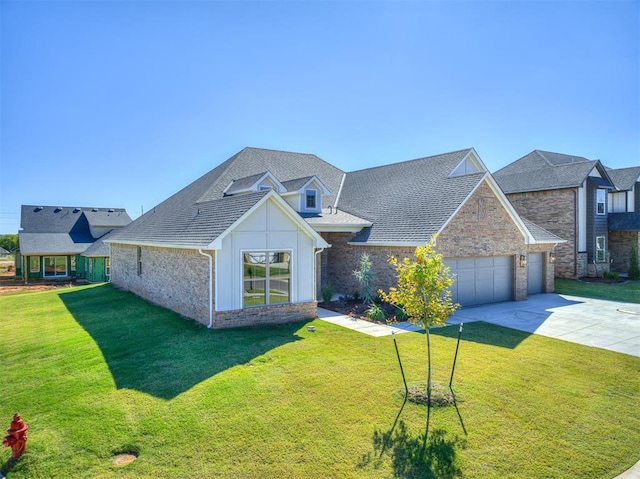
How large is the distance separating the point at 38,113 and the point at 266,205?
14046mm

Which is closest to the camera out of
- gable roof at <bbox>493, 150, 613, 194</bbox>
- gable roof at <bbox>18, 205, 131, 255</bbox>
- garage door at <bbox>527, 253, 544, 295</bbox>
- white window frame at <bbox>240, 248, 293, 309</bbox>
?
white window frame at <bbox>240, 248, 293, 309</bbox>

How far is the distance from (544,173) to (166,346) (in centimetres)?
2900

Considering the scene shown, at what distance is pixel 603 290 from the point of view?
70.9ft

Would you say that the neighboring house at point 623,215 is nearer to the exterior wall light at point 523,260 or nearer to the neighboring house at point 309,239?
the neighboring house at point 309,239

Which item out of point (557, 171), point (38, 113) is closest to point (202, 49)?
point (38, 113)

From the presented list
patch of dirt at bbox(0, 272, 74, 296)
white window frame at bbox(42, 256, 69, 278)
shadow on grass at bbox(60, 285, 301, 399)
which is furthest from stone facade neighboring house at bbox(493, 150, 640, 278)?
white window frame at bbox(42, 256, 69, 278)

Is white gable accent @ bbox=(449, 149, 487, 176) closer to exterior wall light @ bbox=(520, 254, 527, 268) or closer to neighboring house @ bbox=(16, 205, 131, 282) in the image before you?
exterior wall light @ bbox=(520, 254, 527, 268)

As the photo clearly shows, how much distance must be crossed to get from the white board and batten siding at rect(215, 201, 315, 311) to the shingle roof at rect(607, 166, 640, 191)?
28.1 metres

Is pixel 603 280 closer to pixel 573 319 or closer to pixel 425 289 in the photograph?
pixel 573 319

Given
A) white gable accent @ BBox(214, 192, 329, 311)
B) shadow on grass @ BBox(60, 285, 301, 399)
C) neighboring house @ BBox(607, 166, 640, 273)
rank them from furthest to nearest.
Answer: neighboring house @ BBox(607, 166, 640, 273), white gable accent @ BBox(214, 192, 329, 311), shadow on grass @ BBox(60, 285, 301, 399)

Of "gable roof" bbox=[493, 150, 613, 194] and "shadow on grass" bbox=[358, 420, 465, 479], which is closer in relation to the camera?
"shadow on grass" bbox=[358, 420, 465, 479]

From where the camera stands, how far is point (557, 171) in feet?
91.6

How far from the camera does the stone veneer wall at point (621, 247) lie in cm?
→ 2828

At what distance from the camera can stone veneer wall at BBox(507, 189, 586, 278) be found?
25.9 m
